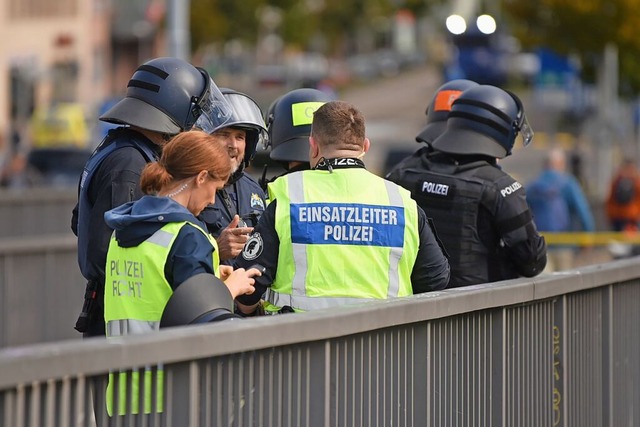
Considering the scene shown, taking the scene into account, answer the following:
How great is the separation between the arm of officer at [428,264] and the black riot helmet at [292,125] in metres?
1.25

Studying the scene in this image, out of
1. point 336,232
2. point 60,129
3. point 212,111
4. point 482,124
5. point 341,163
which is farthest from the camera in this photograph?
point 60,129

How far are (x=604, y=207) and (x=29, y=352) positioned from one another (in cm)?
1814

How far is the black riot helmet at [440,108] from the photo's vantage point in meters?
7.13

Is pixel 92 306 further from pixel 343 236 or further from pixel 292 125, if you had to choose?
pixel 292 125

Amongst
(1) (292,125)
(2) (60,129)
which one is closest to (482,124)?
(1) (292,125)

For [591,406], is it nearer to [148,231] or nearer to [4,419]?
[148,231]

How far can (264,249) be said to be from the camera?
522 centimetres

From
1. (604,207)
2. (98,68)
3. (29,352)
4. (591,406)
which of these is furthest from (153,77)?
(98,68)

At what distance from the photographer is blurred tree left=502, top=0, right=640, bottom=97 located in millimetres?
30828

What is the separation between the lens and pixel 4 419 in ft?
10.7

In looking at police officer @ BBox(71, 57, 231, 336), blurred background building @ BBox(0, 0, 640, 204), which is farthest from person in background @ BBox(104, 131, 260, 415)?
blurred background building @ BBox(0, 0, 640, 204)

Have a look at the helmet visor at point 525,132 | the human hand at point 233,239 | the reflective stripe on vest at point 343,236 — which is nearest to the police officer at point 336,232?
the reflective stripe on vest at point 343,236

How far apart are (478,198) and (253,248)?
5.12 ft

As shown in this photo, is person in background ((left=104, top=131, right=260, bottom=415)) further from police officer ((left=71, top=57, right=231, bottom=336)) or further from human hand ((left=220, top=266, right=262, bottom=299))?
police officer ((left=71, top=57, right=231, bottom=336))
